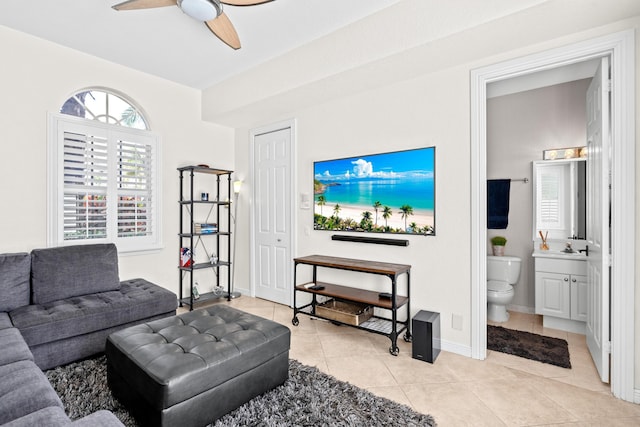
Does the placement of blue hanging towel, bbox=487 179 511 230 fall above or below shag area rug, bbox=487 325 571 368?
above

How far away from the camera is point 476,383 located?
2.29 m

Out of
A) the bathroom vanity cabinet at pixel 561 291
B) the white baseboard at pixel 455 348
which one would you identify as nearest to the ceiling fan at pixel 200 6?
the white baseboard at pixel 455 348

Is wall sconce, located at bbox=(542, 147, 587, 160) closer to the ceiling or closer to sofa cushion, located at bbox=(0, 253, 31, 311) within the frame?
the ceiling

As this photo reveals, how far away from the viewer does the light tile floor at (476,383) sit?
1.93 meters

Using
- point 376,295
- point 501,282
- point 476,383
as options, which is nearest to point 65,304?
point 376,295

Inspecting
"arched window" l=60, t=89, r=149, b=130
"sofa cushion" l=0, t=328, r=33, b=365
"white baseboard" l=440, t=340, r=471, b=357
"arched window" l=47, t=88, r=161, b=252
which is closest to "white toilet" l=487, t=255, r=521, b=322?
"white baseboard" l=440, t=340, r=471, b=357

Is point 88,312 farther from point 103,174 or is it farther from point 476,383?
point 476,383

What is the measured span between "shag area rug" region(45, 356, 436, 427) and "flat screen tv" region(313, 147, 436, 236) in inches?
59.7

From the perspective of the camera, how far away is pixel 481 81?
2.64 metres

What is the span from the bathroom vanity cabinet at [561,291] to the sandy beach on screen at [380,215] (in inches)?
60.6

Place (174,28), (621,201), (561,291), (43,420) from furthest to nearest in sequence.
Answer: (561,291)
(174,28)
(621,201)
(43,420)

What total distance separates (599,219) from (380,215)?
1693mm

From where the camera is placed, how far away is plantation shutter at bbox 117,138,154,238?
12.0 ft

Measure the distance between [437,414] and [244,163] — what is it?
149 inches
